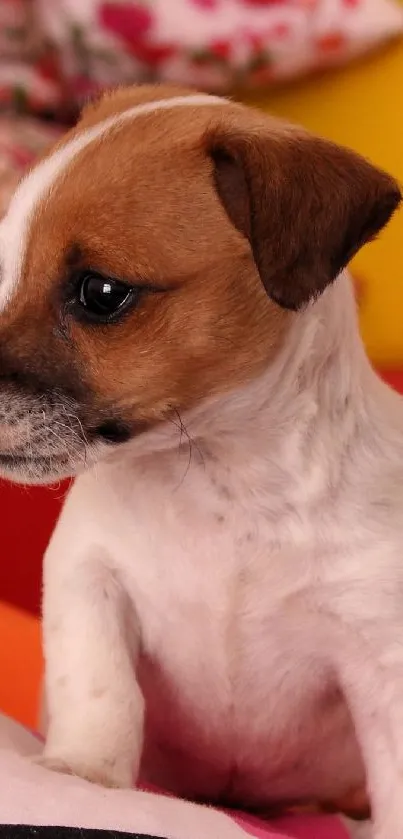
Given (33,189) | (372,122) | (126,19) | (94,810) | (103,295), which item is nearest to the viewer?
(94,810)

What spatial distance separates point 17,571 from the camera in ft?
6.73

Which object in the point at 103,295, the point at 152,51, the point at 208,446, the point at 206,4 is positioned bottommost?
the point at 208,446

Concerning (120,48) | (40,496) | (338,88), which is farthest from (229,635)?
(338,88)

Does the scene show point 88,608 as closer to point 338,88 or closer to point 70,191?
point 70,191

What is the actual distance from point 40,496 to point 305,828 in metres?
0.91

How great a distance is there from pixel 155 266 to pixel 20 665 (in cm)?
93

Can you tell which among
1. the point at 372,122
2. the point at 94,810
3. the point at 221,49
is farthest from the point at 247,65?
the point at 94,810

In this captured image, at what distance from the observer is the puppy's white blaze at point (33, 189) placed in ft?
3.70

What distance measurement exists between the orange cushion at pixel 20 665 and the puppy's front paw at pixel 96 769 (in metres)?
0.48

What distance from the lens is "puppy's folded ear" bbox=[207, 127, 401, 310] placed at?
3.48 feet

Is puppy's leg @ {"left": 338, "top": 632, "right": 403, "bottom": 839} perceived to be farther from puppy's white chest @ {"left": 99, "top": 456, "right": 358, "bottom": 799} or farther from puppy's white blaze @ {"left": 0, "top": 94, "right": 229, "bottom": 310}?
puppy's white blaze @ {"left": 0, "top": 94, "right": 229, "bottom": 310}

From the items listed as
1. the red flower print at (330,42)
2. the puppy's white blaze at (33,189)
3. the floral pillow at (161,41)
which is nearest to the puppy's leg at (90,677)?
the puppy's white blaze at (33,189)

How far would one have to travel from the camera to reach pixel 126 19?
8.18 ft

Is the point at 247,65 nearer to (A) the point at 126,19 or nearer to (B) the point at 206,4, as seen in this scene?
(B) the point at 206,4
